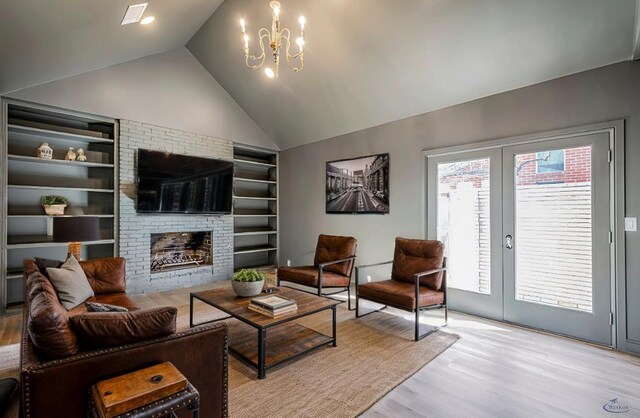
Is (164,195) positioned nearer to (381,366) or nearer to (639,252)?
(381,366)

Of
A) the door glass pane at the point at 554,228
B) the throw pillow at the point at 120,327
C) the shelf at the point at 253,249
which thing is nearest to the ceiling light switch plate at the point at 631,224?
the door glass pane at the point at 554,228

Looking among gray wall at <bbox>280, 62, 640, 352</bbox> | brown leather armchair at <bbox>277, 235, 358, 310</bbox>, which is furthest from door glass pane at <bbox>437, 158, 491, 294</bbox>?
brown leather armchair at <bbox>277, 235, 358, 310</bbox>

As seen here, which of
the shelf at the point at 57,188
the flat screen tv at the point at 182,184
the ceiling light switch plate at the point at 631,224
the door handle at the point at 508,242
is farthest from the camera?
the flat screen tv at the point at 182,184

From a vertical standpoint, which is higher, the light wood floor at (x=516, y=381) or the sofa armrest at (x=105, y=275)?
the sofa armrest at (x=105, y=275)

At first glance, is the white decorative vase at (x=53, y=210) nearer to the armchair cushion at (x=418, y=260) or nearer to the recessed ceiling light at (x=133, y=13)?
the recessed ceiling light at (x=133, y=13)

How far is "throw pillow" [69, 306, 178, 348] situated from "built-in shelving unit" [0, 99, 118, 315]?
334 cm

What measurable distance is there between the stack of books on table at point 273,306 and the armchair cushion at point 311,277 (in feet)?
4.31

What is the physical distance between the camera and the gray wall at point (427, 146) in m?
2.93

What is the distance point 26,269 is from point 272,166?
4636 mm

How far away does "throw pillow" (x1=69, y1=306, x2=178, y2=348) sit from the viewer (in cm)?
147

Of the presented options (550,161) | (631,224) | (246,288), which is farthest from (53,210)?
(631,224)

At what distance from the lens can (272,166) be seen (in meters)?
6.87

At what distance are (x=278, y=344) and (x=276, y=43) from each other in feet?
9.19

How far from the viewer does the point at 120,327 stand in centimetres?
152
